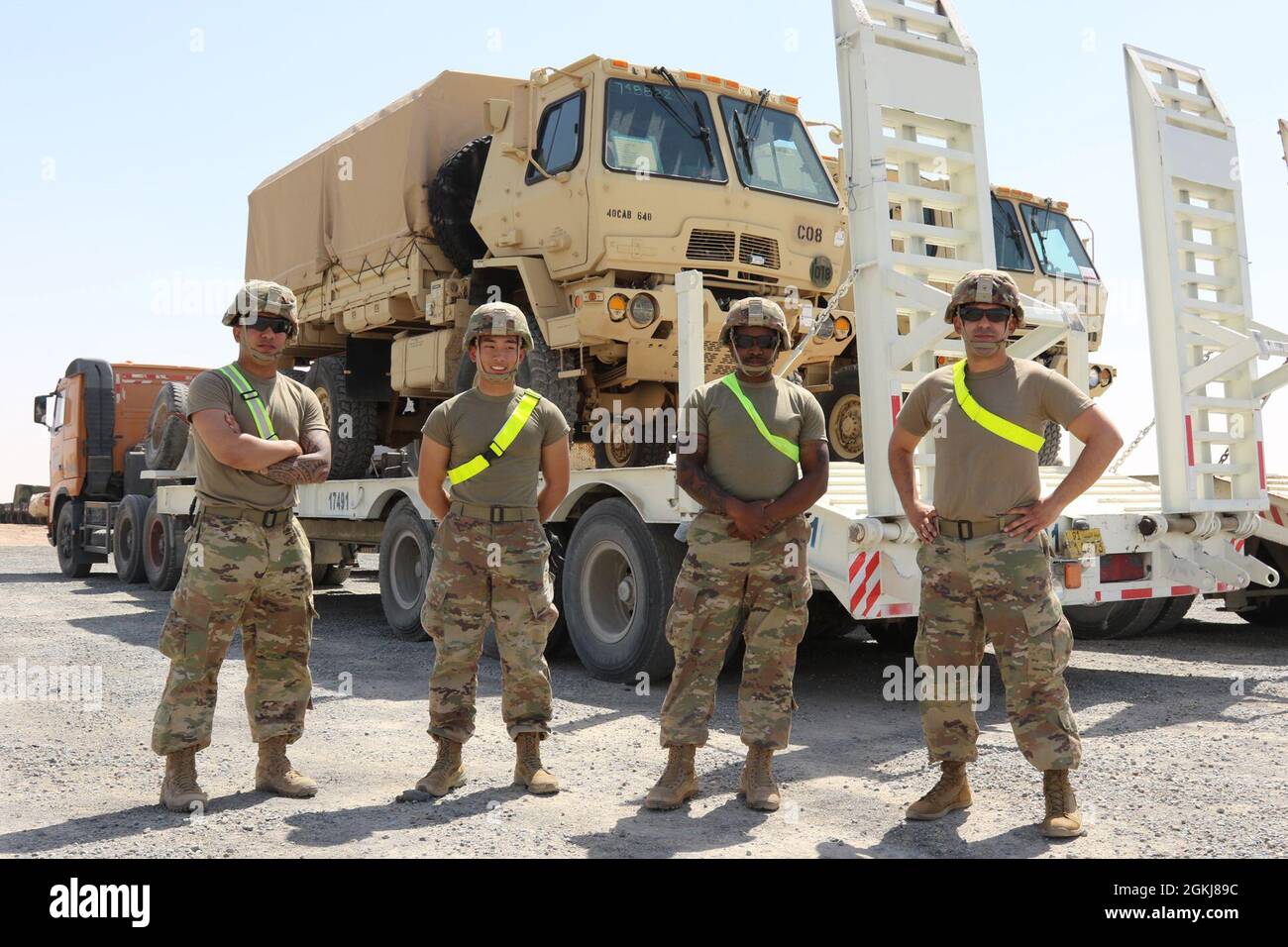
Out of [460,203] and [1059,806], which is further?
[460,203]

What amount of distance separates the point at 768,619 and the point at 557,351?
446cm

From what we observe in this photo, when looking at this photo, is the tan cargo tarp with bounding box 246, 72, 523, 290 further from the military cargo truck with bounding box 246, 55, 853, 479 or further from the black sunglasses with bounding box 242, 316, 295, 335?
the black sunglasses with bounding box 242, 316, 295, 335

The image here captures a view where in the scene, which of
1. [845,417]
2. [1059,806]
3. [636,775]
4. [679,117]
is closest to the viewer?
[1059,806]

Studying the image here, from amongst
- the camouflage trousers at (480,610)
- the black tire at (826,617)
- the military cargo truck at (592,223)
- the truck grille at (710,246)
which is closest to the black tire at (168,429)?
the military cargo truck at (592,223)

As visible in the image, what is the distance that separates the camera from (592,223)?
8375mm

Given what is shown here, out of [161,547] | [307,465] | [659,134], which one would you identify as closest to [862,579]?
[307,465]

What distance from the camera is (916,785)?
506cm

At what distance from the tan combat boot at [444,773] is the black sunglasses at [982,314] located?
2493mm

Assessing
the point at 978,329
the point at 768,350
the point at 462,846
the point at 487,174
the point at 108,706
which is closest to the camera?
the point at 462,846

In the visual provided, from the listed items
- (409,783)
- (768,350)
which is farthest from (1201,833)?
(409,783)

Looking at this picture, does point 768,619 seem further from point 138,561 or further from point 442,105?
point 138,561

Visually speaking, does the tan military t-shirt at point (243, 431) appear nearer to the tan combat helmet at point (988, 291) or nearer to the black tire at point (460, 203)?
the tan combat helmet at point (988, 291)

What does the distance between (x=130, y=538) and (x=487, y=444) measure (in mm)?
12583

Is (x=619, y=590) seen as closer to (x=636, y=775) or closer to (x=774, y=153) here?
(x=636, y=775)
